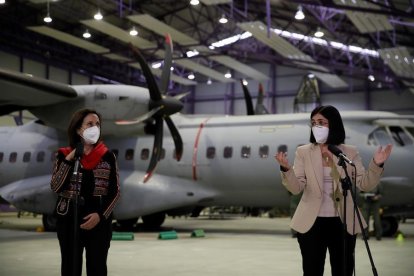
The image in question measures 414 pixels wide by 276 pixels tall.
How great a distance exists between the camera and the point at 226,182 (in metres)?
13.7

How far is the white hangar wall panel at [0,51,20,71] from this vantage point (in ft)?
93.2

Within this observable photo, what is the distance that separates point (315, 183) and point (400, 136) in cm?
944

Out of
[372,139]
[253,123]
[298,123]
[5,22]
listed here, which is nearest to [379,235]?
[372,139]

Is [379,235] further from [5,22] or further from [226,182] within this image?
[5,22]

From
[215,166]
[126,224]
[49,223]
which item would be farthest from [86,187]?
[49,223]

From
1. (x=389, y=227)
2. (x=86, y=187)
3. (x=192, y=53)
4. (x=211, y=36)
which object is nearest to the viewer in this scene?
(x=86, y=187)

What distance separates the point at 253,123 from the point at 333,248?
1006 cm

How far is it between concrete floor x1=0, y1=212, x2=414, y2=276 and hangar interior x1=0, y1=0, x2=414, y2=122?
459 inches


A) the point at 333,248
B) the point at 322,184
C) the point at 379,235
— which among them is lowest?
the point at 379,235

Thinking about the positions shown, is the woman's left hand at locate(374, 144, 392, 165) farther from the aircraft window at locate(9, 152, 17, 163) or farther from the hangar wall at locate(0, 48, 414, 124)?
the hangar wall at locate(0, 48, 414, 124)

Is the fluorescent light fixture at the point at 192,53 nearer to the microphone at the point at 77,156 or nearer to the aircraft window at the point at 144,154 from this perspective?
the aircraft window at the point at 144,154

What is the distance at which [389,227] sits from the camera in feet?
41.8

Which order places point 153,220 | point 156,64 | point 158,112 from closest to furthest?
1. point 158,112
2. point 153,220
3. point 156,64

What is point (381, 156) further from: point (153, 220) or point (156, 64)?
point (156, 64)
